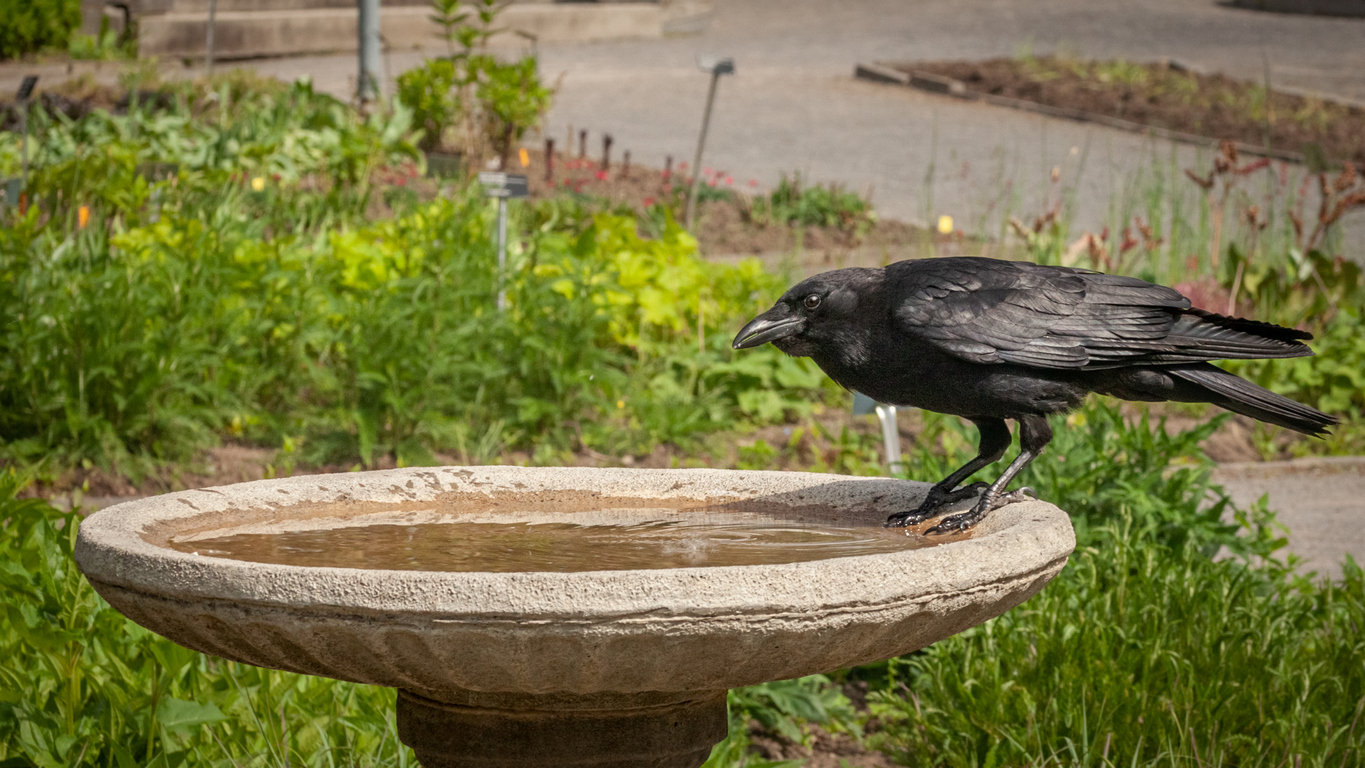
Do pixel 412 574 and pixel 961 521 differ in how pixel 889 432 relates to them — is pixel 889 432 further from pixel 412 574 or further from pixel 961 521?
pixel 412 574

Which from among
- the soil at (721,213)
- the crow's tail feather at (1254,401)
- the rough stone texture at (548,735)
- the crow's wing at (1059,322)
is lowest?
the soil at (721,213)

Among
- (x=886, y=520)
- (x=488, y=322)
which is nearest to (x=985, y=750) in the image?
(x=886, y=520)

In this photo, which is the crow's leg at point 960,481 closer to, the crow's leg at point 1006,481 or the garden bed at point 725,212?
the crow's leg at point 1006,481

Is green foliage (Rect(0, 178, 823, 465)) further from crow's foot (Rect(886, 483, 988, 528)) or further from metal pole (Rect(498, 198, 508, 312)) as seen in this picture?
crow's foot (Rect(886, 483, 988, 528))

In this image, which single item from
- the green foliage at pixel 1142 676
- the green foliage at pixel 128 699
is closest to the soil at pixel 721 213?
the green foliage at pixel 1142 676

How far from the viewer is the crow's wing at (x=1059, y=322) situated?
235 cm

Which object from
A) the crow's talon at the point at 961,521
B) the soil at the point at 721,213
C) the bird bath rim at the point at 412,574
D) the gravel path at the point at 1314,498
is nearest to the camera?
the bird bath rim at the point at 412,574

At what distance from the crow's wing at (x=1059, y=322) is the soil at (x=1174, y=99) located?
10646 mm

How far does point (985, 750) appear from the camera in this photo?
3.19 metres

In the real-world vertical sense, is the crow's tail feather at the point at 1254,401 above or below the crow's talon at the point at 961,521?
above

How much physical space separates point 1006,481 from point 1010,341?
26cm

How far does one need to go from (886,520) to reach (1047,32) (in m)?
20.5

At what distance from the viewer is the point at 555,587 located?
167 centimetres

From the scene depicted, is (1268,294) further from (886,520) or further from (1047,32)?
(1047,32)
